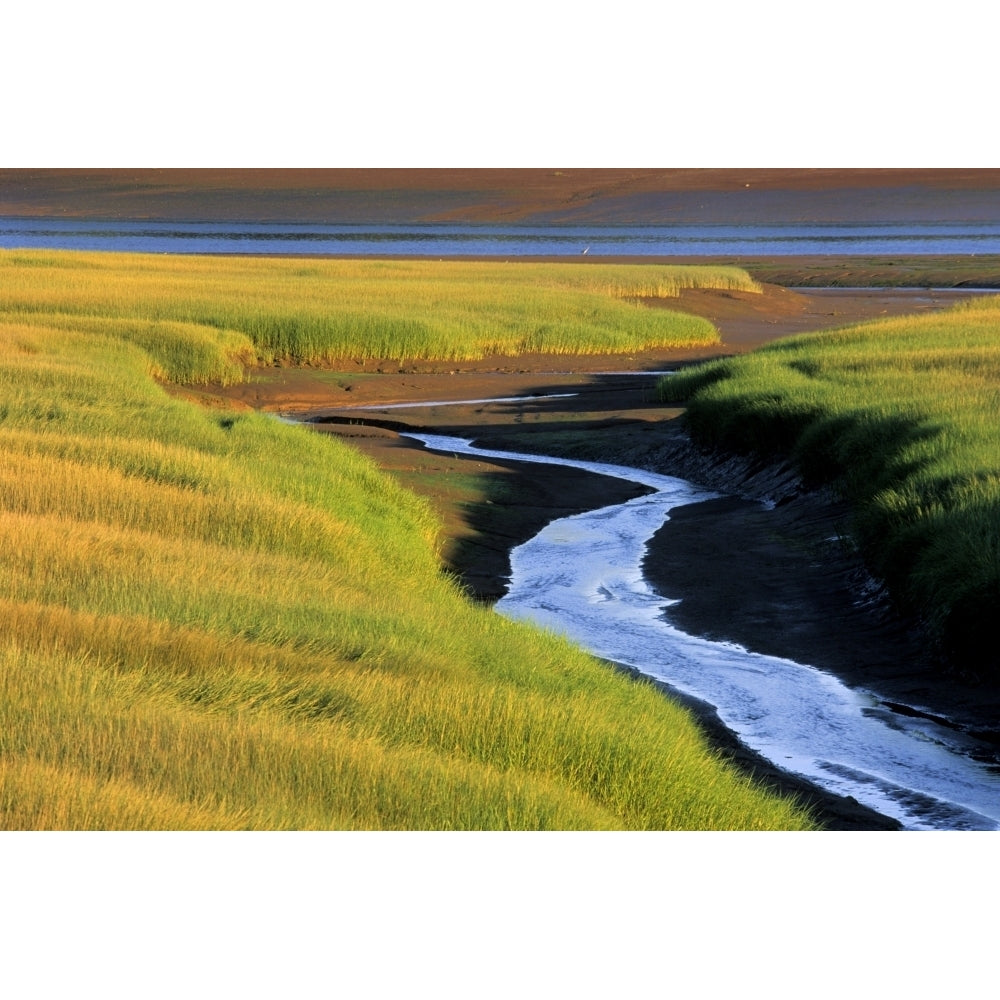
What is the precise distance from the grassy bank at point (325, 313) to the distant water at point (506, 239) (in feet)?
123

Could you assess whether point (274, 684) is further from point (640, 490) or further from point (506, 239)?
point (506, 239)

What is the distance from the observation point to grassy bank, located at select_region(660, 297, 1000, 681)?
1137cm

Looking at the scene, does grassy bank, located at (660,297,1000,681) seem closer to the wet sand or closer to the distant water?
the wet sand

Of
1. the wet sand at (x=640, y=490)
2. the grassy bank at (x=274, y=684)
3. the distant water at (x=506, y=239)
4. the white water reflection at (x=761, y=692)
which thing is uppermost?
the distant water at (x=506, y=239)

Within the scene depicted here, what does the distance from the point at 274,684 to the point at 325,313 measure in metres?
28.3

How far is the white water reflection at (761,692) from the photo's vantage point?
8969mm

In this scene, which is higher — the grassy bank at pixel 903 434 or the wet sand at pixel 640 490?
the grassy bank at pixel 903 434

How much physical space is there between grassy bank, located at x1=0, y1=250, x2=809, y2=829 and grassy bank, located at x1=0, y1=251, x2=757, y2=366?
53.8ft

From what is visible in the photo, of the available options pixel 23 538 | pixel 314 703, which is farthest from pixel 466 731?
pixel 23 538

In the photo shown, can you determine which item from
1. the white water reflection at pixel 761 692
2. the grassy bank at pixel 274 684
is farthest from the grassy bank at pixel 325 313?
the grassy bank at pixel 274 684

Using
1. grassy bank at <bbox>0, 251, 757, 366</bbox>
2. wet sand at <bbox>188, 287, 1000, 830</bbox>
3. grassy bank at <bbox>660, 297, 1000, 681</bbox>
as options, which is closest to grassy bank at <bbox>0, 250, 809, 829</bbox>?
wet sand at <bbox>188, 287, 1000, 830</bbox>

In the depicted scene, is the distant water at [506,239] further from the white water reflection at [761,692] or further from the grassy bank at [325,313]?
the white water reflection at [761,692]

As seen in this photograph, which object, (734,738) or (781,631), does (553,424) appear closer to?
(781,631)

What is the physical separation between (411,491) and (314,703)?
9.81 m
